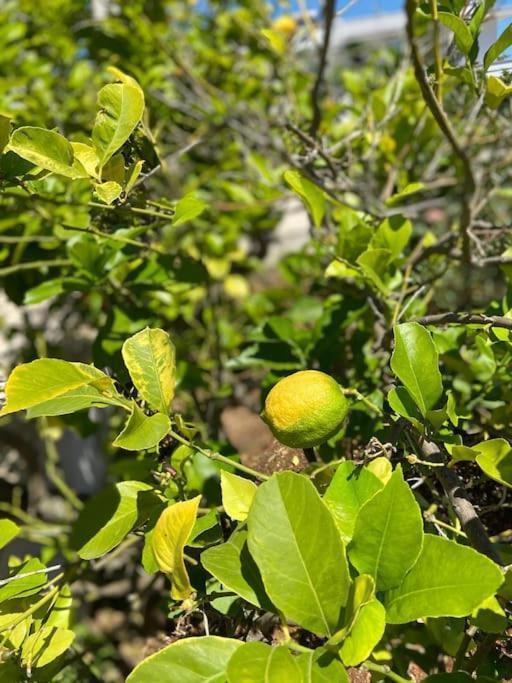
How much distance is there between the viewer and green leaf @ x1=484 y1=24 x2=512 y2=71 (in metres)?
0.66

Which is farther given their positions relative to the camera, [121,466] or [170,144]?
[170,144]

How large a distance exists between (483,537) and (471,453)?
68 mm

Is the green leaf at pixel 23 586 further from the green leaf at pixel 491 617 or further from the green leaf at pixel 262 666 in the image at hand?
the green leaf at pixel 491 617

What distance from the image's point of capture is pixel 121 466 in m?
0.85

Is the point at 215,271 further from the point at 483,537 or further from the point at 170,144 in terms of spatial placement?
the point at 483,537

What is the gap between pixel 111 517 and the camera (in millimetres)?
619

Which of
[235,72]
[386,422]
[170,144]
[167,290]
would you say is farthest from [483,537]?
[235,72]

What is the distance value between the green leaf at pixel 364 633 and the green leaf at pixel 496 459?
6.0 inches

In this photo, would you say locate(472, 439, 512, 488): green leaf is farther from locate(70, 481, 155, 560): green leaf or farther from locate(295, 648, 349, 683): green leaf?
locate(70, 481, 155, 560): green leaf

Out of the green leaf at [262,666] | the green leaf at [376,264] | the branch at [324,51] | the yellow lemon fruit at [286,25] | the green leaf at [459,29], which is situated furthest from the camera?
the yellow lemon fruit at [286,25]

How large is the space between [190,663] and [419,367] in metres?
0.30

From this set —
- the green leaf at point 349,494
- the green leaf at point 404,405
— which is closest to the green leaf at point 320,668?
the green leaf at point 349,494

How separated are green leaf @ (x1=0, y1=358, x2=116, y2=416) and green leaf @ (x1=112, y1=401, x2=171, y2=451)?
0.14ft

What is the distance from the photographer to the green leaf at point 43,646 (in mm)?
592
